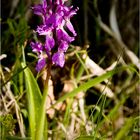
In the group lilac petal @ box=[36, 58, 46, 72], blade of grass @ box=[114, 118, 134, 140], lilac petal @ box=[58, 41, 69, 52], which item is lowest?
blade of grass @ box=[114, 118, 134, 140]

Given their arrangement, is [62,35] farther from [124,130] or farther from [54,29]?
[124,130]

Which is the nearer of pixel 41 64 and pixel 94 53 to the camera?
pixel 41 64

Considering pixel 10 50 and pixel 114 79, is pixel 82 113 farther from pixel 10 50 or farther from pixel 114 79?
pixel 114 79

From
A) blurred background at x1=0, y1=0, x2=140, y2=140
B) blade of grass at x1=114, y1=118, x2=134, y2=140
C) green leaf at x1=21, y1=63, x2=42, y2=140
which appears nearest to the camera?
green leaf at x1=21, y1=63, x2=42, y2=140

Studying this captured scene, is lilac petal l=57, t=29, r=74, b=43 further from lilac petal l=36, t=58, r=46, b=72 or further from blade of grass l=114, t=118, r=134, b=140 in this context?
blade of grass l=114, t=118, r=134, b=140

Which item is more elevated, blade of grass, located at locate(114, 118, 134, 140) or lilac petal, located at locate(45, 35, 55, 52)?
lilac petal, located at locate(45, 35, 55, 52)

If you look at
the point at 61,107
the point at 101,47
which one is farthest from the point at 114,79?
the point at 61,107

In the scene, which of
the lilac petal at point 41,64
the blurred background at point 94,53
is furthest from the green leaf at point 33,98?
the blurred background at point 94,53

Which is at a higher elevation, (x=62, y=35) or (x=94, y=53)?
(x=62, y=35)

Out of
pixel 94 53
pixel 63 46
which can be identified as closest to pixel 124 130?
pixel 63 46

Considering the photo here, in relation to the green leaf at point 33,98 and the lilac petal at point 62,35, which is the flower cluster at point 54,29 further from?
the green leaf at point 33,98

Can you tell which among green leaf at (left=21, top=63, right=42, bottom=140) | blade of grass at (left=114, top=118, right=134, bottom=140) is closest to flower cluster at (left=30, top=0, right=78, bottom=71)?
green leaf at (left=21, top=63, right=42, bottom=140)
